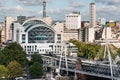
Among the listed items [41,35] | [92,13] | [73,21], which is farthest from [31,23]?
[73,21]

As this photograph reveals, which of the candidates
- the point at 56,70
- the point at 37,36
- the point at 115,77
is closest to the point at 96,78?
the point at 115,77

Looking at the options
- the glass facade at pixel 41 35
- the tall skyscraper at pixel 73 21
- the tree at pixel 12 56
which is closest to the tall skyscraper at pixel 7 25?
the glass facade at pixel 41 35

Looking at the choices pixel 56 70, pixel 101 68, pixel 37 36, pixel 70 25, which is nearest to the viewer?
pixel 101 68

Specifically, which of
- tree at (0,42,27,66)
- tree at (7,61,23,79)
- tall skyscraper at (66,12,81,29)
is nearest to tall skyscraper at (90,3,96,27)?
tall skyscraper at (66,12,81,29)

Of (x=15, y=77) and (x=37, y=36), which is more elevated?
(x=37, y=36)

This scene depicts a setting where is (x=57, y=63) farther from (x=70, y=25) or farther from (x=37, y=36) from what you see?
(x=70, y=25)

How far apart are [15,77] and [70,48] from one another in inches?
1106

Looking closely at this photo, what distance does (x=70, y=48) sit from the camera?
62.0 meters

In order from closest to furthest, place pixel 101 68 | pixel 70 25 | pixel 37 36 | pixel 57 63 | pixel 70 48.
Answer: pixel 101 68, pixel 57 63, pixel 37 36, pixel 70 48, pixel 70 25

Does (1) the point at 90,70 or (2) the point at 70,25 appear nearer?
(1) the point at 90,70

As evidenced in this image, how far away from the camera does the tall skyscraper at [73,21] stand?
11956 cm

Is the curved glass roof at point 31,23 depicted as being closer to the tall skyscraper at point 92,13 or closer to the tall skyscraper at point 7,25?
the tall skyscraper at point 7,25

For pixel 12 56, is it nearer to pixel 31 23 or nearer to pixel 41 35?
pixel 41 35

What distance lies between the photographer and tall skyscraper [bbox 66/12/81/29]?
4707 inches
